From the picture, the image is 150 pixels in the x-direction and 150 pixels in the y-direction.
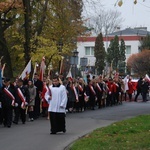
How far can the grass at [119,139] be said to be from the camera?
1148 cm

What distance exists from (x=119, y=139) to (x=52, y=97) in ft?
10.4

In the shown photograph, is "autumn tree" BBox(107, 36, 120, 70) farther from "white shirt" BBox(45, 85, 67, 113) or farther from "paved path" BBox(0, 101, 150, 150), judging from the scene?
"white shirt" BBox(45, 85, 67, 113)

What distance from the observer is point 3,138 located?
14.1 meters

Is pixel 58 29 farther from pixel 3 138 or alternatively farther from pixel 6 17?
pixel 3 138

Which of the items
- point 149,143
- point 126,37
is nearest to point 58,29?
point 149,143

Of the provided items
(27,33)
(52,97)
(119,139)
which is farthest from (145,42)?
(119,139)

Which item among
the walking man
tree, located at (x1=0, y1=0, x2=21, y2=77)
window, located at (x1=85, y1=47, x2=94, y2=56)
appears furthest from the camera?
window, located at (x1=85, y1=47, x2=94, y2=56)

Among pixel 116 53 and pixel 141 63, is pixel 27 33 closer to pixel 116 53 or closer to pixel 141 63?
pixel 141 63

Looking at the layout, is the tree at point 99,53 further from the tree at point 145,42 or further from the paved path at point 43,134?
the paved path at point 43,134

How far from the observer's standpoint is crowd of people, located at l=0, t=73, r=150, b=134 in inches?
595

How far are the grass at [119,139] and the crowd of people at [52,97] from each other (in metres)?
1.67

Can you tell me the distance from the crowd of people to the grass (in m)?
1.67

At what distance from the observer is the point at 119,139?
12.7 m

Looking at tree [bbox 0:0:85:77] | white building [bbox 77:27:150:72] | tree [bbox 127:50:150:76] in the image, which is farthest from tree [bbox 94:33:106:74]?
tree [bbox 0:0:85:77]
